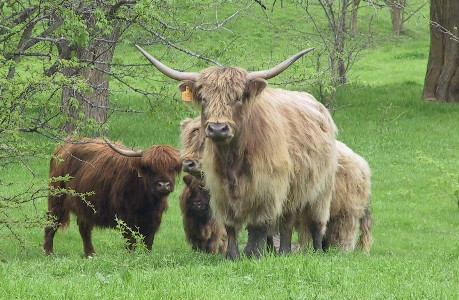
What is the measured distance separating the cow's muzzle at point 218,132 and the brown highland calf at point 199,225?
10.3 ft

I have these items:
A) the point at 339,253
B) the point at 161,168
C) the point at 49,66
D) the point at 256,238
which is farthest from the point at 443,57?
the point at 256,238

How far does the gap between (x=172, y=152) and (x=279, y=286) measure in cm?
494

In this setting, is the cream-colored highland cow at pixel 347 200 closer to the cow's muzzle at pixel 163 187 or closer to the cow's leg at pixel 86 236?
the cow's muzzle at pixel 163 187

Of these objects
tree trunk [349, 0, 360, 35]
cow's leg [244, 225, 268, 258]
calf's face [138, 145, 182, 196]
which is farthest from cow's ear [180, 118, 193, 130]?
tree trunk [349, 0, 360, 35]

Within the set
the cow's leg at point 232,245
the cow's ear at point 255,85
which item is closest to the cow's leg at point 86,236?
the cow's leg at point 232,245

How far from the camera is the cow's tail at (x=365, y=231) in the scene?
12.2 metres

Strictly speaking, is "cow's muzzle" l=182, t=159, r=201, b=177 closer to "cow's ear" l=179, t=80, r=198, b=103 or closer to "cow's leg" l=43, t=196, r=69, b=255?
"cow's ear" l=179, t=80, r=198, b=103

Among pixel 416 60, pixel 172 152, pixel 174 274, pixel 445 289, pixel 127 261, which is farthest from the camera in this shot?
pixel 416 60

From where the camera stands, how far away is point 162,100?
455 inches

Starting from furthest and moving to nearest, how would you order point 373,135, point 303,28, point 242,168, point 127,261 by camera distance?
1. point 303,28
2. point 373,135
3. point 242,168
4. point 127,261

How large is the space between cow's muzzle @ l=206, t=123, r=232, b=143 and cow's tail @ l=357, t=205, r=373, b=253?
4330 mm

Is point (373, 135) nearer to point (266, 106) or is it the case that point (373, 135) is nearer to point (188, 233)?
point (188, 233)

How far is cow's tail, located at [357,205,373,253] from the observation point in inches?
482

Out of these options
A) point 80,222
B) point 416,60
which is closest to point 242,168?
point 80,222
